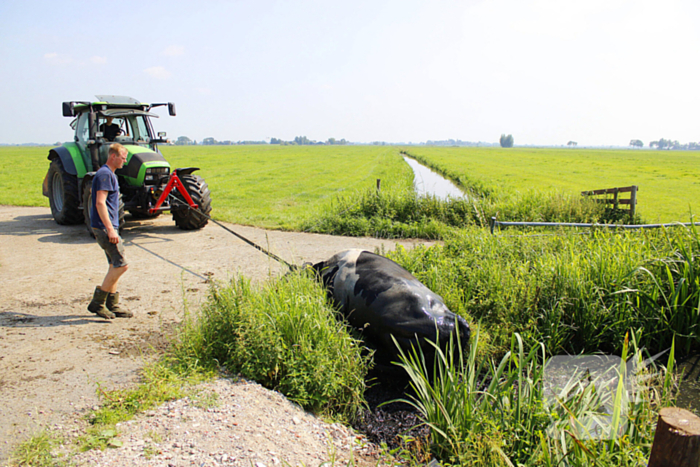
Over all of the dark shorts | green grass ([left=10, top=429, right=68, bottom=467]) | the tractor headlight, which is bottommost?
green grass ([left=10, top=429, right=68, bottom=467])

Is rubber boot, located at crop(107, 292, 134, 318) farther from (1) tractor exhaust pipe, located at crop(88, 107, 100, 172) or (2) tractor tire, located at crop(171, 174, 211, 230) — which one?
(1) tractor exhaust pipe, located at crop(88, 107, 100, 172)

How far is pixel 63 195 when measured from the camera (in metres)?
9.20

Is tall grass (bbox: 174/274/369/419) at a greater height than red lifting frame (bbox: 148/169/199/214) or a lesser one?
lesser

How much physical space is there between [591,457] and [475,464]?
73cm

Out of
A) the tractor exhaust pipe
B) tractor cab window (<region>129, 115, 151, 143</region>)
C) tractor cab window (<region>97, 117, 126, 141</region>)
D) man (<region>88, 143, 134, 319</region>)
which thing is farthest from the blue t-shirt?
tractor cab window (<region>129, 115, 151, 143</region>)

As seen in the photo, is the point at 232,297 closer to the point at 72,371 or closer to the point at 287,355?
the point at 287,355

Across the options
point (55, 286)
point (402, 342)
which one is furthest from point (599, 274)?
point (55, 286)

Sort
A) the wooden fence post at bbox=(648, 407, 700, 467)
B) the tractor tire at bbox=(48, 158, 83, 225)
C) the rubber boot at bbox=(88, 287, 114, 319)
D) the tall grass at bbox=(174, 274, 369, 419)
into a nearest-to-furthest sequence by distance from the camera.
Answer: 1. the wooden fence post at bbox=(648, 407, 700, 467)
2. the tall grass at bbox=(174, 274, 369, 419)
3. the rubber boot at bbox=(88, 287, 114, 319)
4. the tractor tire at bbox=(48, 158, 83, 225)

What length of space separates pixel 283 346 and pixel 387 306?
1.07 metres

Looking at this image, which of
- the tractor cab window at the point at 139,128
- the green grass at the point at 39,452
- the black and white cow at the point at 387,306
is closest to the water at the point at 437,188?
the tractor cab window at the point at 139,128

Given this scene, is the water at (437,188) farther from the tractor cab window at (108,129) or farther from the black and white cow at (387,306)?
the tractor cab window at (108,129)

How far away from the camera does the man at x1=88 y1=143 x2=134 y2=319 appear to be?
15.1 ft

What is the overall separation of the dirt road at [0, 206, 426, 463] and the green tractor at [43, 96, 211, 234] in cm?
59

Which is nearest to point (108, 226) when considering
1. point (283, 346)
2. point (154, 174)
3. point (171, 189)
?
point (283, 346)
